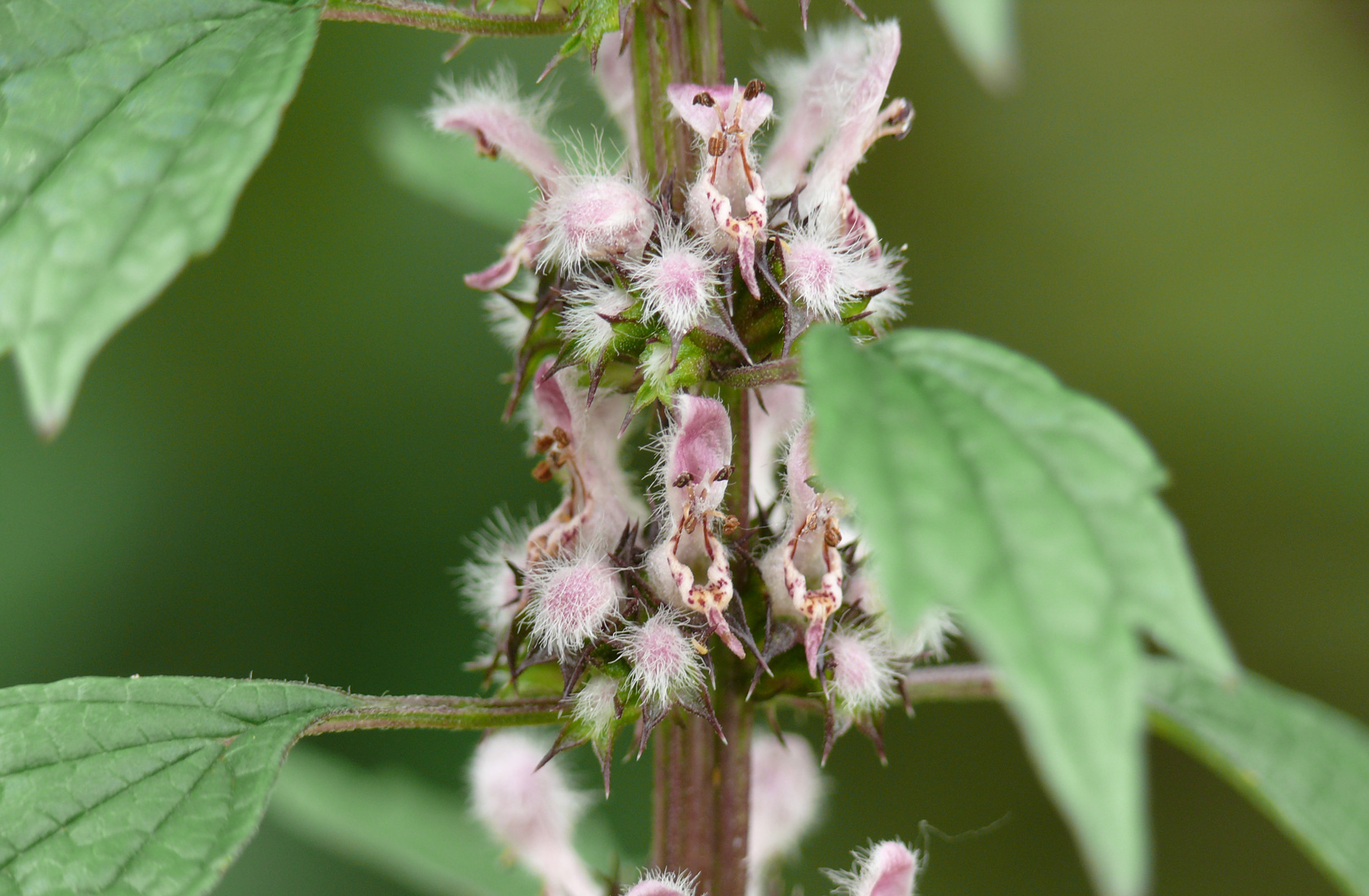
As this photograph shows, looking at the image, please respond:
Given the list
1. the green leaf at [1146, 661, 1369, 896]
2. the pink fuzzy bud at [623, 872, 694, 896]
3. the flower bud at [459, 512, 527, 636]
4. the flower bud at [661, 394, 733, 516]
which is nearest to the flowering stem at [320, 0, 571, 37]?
the flower bud at [661, 394, 733, 516]

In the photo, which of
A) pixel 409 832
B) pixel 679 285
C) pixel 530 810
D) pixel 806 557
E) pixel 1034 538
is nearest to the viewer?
pixel 1034 538

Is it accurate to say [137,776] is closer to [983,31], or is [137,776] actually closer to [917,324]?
[983,31]

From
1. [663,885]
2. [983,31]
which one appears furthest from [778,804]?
[983,31]

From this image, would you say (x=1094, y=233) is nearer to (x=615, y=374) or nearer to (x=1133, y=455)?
(x=615, y=374)

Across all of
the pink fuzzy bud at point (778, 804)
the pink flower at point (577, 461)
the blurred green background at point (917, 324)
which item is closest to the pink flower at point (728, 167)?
the pink flower at point (577, 461)

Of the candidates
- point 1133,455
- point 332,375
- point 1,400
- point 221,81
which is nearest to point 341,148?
point 332,375

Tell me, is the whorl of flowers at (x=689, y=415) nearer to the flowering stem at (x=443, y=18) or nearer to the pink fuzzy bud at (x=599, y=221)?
the pink fuzzy bud at (x=599, y=221)

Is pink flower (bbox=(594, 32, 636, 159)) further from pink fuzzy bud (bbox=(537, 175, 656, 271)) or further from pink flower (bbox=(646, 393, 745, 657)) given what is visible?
pink flower (bbox=(646, 393, 745, 657))
